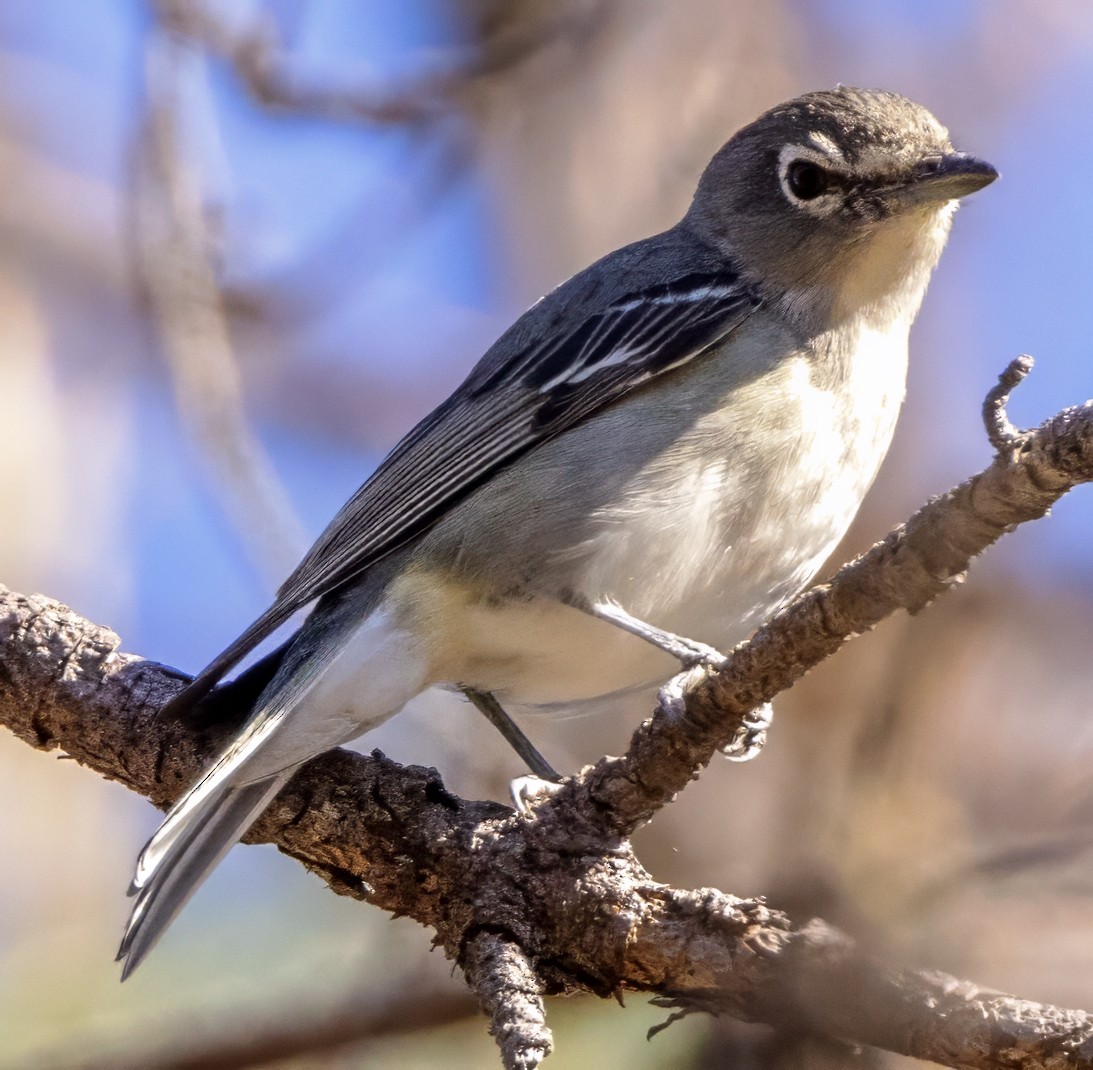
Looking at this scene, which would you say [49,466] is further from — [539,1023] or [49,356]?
[539,1023]

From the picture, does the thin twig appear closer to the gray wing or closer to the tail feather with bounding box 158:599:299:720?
the gray wing

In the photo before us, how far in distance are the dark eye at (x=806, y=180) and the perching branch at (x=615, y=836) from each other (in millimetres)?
1964

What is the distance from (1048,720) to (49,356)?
554 cm

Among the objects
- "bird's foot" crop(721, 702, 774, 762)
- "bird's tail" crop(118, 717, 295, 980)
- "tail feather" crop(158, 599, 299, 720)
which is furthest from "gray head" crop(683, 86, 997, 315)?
"bird's tail" crop(118, 717, 295, 980)

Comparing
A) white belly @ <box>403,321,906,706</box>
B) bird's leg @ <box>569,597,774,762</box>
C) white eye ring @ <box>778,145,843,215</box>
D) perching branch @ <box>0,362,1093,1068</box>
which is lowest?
perching branch @ <box>0,362,1093,1068</box>

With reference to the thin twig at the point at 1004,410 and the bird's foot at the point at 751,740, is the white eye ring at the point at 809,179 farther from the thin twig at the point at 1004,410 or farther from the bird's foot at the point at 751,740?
the thin twig at the point at 1004,410

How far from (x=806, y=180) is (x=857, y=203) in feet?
0.80

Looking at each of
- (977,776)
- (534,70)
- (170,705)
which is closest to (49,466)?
(534,70)

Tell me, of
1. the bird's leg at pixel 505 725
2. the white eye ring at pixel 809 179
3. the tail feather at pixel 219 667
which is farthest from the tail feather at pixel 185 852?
the white eye ring at pixel 809 179

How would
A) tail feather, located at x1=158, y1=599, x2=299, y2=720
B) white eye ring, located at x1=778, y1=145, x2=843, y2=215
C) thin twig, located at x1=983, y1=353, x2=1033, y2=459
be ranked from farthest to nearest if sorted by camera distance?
white eye ring, located at x1=778, y1=145, x2=843, y2=215, tail feather, located at x1=158, y1=599, x2=299, y2=720, thin twig, located at x1=983, y1=353, x2=1033, y2=459

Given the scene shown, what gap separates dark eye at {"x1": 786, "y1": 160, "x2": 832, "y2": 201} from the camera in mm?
4285

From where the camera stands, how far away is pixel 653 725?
307cm

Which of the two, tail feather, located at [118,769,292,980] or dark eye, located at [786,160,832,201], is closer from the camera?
tail feather, located at [118,769,292,980]

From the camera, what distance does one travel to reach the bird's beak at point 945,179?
3891 millimetres
